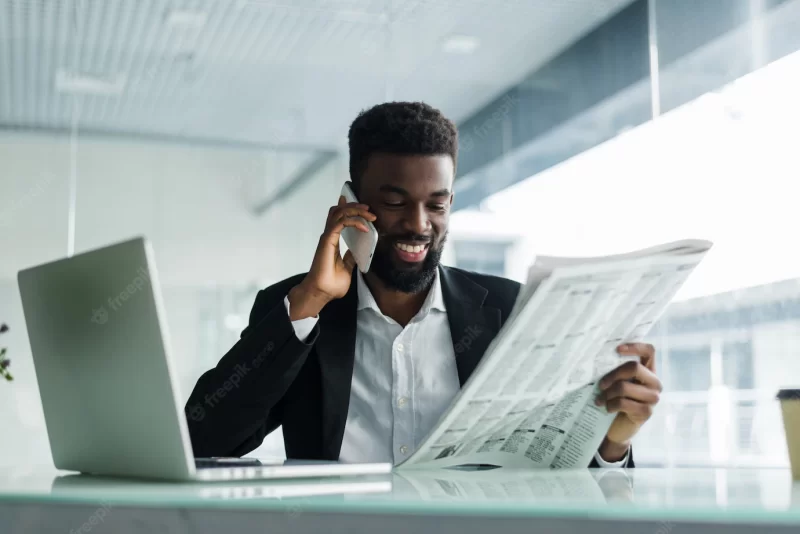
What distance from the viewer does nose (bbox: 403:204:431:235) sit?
161cm

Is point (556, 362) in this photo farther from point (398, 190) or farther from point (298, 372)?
point (398, 190)

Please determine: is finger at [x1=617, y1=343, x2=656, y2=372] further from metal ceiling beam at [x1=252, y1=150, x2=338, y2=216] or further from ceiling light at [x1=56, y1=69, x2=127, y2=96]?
ceiling light at [x1=56, y1=69, x2=127, y2=96]

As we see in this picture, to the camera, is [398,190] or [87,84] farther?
[87,84]

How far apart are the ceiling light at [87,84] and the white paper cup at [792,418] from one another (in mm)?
3840

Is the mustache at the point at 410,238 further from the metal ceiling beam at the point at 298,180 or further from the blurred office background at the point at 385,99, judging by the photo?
the metal ceiling beam at the point at 298,180

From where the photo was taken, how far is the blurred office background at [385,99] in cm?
350

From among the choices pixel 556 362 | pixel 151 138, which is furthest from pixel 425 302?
pixel 151 138

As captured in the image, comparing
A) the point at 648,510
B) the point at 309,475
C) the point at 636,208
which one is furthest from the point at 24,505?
the point at 636,208

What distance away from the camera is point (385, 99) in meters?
4.52

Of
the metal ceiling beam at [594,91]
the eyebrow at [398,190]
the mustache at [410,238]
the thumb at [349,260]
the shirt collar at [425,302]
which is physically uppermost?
the metal ceiling beam at [594,91]

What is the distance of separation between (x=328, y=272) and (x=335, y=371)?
0.19 m

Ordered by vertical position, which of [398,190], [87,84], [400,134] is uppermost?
[87,84]

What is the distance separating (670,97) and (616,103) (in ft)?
1.13

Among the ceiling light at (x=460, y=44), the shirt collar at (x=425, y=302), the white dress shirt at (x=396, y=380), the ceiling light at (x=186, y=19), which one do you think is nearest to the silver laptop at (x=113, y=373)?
the white dress shirt at (x=396, y=380)
